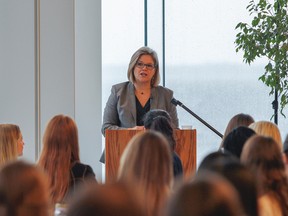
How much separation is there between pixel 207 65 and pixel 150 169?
5.88 metres

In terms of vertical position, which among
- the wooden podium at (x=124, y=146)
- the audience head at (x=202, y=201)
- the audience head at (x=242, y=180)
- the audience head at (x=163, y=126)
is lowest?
the wooden podium at (x=124, y=146)

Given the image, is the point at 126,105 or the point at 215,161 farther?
the point at 126,105

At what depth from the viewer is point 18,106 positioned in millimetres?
6461

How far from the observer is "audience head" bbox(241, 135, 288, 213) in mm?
2516

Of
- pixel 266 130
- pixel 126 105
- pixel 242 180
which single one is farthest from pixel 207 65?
pixel 242 180

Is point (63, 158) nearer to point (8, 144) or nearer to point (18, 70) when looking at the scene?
point (8, 144)

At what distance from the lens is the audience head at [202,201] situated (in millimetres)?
1258

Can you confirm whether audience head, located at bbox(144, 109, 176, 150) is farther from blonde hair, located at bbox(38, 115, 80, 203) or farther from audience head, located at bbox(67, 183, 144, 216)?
audience head, located at bbox(67, 183, 144, 216)

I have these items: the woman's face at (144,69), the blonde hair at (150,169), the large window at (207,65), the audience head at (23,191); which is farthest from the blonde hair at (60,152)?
the large window at (207,65)

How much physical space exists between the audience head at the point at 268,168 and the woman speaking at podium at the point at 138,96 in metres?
2.62

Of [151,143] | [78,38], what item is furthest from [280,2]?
[151,143]

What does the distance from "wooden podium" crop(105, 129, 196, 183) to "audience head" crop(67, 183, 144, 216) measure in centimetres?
335

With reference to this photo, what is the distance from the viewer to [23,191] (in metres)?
1.45

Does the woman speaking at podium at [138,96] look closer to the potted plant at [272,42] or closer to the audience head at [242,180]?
the potted plant at [272,42]
